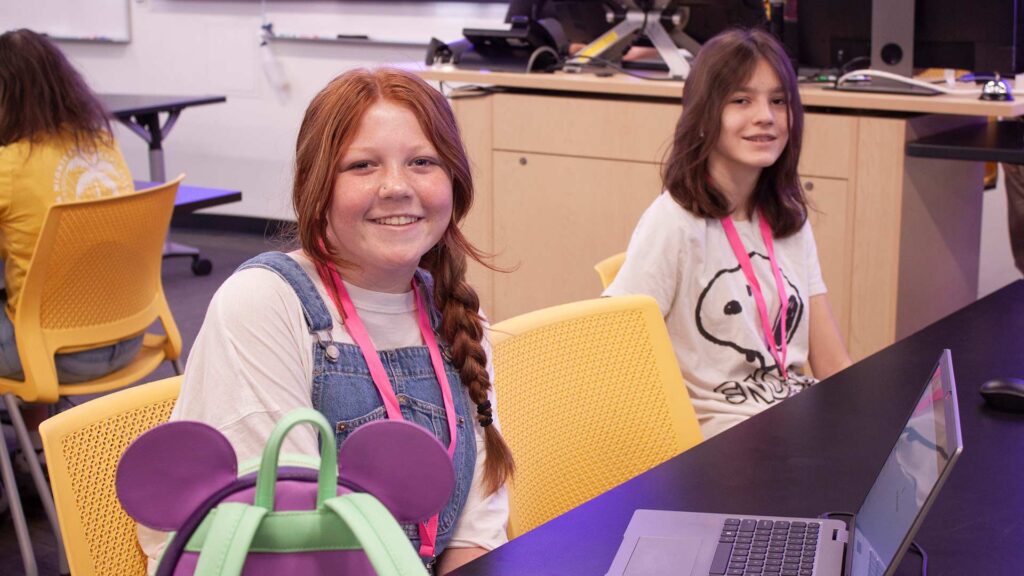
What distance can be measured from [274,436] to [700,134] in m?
1.62

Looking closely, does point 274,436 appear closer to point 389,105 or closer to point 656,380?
point 389,105

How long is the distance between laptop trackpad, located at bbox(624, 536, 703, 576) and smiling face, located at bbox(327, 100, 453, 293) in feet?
1.35

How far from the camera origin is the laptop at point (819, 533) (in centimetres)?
101

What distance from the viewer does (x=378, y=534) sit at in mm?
668

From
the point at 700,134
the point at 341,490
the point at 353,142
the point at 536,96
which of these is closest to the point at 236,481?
the point at 341,490

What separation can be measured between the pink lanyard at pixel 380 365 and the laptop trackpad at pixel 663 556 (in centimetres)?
25

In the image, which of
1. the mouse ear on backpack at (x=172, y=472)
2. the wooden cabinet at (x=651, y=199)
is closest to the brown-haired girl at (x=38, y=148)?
the wooden cabinet at (x=651, y=199)

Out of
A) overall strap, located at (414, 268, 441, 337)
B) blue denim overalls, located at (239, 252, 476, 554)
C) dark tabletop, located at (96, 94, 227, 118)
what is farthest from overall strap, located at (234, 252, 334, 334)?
dark tabletop, located at (96, 94, 227, 118)

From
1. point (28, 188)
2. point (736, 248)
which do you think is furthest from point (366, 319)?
point (28, 188)

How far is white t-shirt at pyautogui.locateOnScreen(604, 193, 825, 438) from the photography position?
6.79 ft

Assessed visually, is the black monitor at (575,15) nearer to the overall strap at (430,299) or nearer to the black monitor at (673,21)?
the black monitor at (673,21)

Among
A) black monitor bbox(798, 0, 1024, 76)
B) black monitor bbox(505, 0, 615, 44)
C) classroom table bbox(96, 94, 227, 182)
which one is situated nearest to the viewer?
black monitor bbox(798, 0, 1024, 76)

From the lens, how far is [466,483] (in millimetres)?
1414

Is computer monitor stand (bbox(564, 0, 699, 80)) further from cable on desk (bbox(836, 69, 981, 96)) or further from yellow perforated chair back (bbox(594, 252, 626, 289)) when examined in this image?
yellow perforated chair back (bbox(594, 252, 626, 289))
